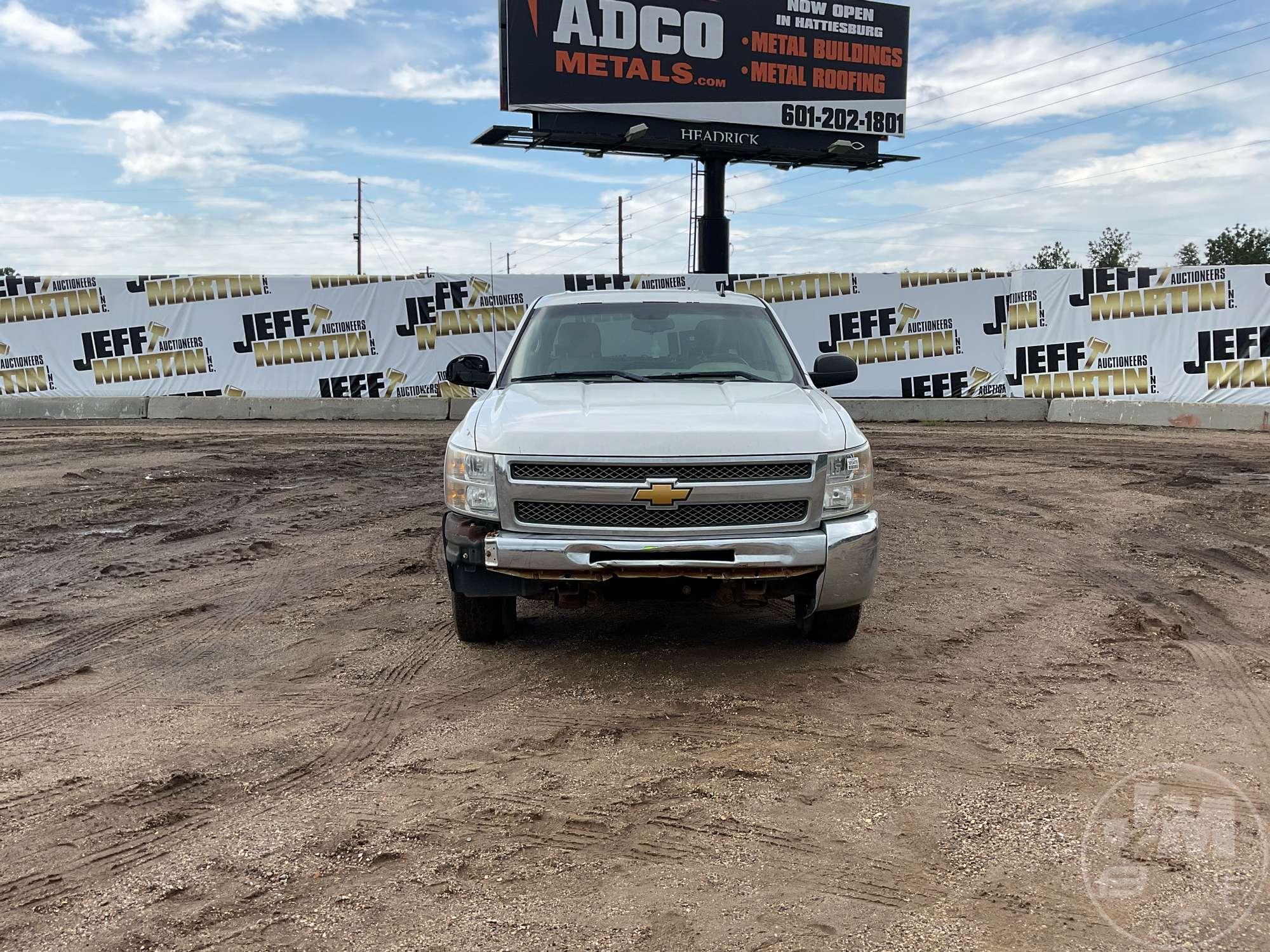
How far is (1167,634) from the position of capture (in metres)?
5.49

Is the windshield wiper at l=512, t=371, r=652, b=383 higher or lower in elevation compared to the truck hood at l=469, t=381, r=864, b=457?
higher

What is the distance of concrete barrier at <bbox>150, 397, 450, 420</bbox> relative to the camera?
61.2 ft

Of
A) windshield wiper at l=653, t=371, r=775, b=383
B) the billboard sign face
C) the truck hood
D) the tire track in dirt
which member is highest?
the billboard sign face

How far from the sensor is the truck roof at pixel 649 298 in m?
6.45

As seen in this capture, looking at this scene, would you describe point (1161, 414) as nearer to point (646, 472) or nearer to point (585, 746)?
point (646, 472)

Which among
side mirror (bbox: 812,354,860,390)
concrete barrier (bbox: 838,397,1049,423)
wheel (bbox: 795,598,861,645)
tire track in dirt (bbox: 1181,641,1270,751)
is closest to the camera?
tire track in dirt (bbox: 1181,641,1270,751)

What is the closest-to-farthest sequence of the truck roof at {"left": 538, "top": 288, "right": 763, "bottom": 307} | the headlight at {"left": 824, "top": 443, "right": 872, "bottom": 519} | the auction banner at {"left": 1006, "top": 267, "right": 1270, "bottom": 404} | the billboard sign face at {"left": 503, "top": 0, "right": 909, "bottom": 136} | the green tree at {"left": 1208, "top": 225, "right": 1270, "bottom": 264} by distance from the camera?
1. the headlight at {"left": 824, "top": 443, "right": 872, "bottom": 519}
2. the truck roof at {"left": 538, "top": 288, "right": 763, "bottom": 307}
3. the auction banner at {"left": 1006, "top": 267, "right": 1270, "bottom": 404}
4. the billboard sign face at {"left": 503, "top": 0, "right": 909, "bottom": 136}
5. the green tree at {"left": 1208, "top": 225, "right": 1270, "bottom": 264}

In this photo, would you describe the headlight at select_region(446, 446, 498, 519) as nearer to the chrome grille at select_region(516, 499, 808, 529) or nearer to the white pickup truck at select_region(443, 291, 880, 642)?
the white pickup truck at select_region(443, 291, 880, 642)

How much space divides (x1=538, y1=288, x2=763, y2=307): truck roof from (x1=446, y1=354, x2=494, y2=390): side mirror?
65 cm

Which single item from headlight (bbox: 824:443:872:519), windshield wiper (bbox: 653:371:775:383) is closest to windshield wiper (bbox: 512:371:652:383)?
windshield wiper (bbox: 653:371:775:383)

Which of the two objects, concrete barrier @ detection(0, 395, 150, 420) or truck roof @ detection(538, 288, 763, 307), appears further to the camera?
concrete barrier @ detection(0, 395, 150, 420)

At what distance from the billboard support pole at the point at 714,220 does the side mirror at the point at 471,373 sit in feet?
55.2

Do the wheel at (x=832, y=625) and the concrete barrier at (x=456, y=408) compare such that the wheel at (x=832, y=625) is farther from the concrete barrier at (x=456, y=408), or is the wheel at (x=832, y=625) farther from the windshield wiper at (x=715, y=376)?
the concrete barrier at (x=456, y=408)

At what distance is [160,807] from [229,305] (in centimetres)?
1721
